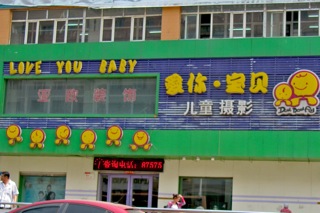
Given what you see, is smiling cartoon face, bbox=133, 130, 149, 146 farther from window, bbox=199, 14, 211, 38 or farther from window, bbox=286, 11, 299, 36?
window, bbox=286, 11, 299, 36

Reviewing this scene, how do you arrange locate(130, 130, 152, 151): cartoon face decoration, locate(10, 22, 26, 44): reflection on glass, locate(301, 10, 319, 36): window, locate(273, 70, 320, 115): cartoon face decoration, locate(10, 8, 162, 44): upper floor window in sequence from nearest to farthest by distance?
locate(273, 70, 320, 115): cartoon face decoration → locate(130, 130, 152, 151): cartoon face decoration → locate(301, 10, 319, 36): window → locate(10, 8, 162, 44): upper floor window → locate(10, 22, 26, 44): reflection on glass

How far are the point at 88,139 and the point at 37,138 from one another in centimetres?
197

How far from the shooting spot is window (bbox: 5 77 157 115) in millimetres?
22984

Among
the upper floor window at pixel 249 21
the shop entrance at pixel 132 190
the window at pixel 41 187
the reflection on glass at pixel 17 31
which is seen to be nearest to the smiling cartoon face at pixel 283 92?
the upper floor window at pixel 249 21

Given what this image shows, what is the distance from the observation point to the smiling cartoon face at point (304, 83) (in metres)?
21.0

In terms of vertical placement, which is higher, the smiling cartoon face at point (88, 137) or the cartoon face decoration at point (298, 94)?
the cartoon face decoration at point (298, 94)

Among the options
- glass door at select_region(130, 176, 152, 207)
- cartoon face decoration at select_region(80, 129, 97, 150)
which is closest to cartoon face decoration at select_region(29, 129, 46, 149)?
cartoon face decoration at select_region(80, 129, 97, 150)

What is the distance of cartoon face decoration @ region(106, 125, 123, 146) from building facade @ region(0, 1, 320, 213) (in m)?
0.04

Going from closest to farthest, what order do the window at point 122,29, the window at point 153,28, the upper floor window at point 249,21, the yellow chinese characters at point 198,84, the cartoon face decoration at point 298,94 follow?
the cartoon face decoration at point 298,94 → the yellow chinese characters at point 198,84 → the upper floor window at point 249,21 → the window at point 153,28 → the window at point 122,29

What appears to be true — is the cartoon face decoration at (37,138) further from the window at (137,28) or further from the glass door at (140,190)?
the window at (137,28)

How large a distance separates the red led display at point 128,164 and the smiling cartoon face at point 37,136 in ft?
6.82

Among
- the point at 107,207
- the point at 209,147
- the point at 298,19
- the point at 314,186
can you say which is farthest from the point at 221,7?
the point at 107,207

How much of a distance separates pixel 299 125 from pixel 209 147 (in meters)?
3.05

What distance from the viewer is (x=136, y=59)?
23.0 m
